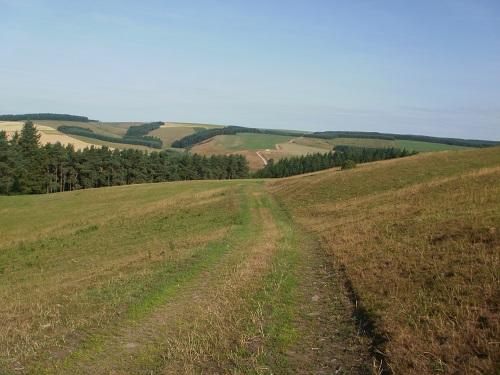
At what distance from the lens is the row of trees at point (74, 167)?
8156 centimetres

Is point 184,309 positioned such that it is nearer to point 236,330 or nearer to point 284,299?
point 236,330

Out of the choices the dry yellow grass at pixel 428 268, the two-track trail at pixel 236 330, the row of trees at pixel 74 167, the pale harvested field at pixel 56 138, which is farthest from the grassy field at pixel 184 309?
the pale harvested field at pixel 56 138

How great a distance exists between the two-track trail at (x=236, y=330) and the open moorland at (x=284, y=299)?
0.04 m

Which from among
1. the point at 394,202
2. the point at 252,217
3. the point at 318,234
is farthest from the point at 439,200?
the point at 252,217

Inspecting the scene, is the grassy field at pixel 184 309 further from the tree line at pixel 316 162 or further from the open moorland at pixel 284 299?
the tree line at pixel 316 162

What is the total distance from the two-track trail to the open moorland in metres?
0.04

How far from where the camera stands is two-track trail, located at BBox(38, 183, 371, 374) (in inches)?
292

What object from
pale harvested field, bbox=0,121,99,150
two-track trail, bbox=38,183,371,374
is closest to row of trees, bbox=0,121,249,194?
pale harvested field, bbox=0,121,99,150

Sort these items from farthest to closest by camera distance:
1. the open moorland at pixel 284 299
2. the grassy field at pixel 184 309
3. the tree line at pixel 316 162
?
the tree line at pixel 316 162 → the grassy field at pixel 184 309 → the open moorland at pixel 284 299

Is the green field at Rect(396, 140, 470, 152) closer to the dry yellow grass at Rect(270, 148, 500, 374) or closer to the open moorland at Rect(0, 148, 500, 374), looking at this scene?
the dry yellow grass at Rect(270, 148, 500, 374)

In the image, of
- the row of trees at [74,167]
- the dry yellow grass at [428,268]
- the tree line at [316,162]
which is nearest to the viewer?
the dry yellow grass at [428,268]

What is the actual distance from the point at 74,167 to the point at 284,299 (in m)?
91.0

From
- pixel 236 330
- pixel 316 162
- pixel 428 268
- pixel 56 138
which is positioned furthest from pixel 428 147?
pixel 236 330

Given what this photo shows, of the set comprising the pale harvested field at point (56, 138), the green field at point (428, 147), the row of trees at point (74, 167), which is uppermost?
the green field at point (428, 147)
